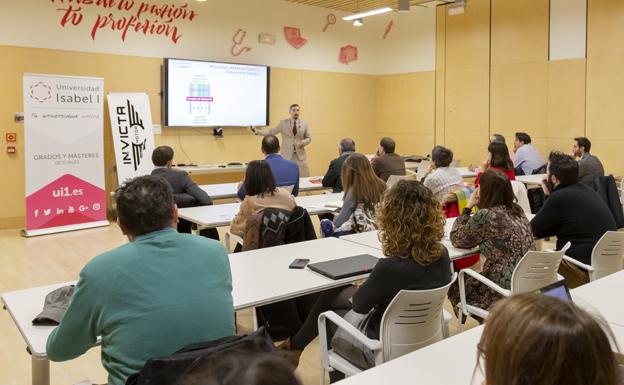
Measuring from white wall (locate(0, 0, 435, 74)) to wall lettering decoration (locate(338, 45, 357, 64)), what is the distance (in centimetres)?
9

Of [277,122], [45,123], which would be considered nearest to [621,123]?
[277,122]

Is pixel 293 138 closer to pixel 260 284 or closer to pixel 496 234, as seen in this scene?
pixel 496 234

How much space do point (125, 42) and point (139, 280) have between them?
23.7ft

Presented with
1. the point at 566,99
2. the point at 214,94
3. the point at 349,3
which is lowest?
the point at 566,99

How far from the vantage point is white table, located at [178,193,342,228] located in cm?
451

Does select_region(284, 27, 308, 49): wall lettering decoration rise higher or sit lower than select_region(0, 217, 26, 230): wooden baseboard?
higher

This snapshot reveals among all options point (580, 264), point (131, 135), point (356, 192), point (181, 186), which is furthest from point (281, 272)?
point (131, 135)

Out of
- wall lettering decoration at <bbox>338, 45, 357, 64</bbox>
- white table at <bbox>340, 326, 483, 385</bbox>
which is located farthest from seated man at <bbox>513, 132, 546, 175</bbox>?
white table at <bbox>340, 326, 483, 385</bbox>

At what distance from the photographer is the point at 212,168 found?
8734 millimetres

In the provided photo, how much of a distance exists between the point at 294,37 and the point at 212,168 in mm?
3022

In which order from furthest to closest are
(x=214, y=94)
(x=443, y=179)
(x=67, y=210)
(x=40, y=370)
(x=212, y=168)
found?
(x=214, y=94) → (x=212, y=168) → (x=67, y=210) → (x=443, y=179) → (x=40, y=370)

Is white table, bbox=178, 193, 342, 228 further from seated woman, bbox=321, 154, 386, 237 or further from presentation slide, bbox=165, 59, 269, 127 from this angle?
presentation slide, bbox=165, 59, 269, 127

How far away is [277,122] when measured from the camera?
10.0m

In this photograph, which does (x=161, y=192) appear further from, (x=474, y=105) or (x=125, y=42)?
(x=474, y=105)
